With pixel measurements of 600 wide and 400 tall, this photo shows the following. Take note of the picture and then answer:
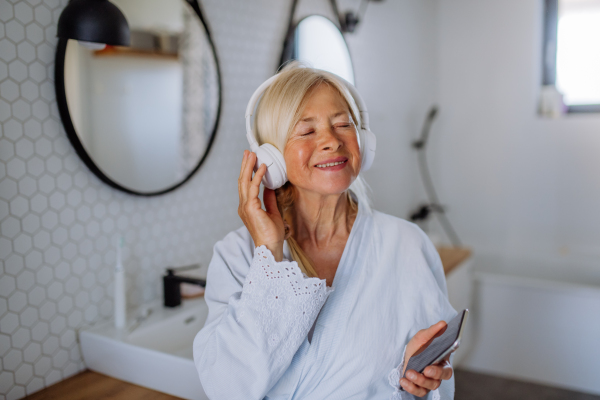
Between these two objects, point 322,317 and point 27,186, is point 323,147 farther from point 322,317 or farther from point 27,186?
point 27,186

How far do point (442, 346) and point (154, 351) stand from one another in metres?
0.71

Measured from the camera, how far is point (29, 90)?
1.17 meters

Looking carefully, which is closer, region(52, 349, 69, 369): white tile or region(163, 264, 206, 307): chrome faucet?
region(52, 349, 69, 369): white tile

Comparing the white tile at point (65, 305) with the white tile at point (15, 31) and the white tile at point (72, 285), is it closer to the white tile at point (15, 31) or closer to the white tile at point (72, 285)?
the white tile at point (72, 285)

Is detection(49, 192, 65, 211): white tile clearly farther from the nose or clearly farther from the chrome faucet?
the nose

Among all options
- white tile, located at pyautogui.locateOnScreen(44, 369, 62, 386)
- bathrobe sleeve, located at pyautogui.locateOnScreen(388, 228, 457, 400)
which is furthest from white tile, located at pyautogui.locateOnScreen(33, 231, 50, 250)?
bathrobe sleeve, located at pyautogui.locateOnScreen(388, 228, 457, 400)

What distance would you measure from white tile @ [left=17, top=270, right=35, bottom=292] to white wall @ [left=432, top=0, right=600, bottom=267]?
294 cm

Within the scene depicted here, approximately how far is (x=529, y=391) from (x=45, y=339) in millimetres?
2367

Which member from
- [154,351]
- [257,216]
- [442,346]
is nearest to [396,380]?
[442,346]

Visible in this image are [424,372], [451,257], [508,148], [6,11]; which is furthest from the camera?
[508,148]

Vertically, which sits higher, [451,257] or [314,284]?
[314,284]

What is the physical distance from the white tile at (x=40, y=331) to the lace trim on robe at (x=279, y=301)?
0.63 meters

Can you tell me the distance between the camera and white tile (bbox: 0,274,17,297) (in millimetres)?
1131

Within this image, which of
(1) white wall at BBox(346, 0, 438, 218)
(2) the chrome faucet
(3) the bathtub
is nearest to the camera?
(2) the chrome faucet
